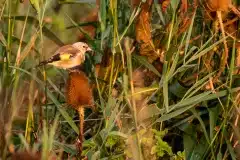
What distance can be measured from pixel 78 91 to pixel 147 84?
58 cm

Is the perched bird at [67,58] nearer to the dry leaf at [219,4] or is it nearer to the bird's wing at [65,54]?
the bird's wing at [65,54]

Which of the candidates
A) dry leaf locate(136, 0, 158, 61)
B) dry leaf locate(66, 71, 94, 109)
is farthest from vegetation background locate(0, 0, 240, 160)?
dry leaf locate(66, 71, 94, 109)

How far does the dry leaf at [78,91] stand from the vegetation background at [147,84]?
11 cm

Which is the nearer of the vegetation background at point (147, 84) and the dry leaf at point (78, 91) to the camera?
the dry leaf at point (78, 91)

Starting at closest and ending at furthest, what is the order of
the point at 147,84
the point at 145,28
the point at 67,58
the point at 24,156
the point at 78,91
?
the point at 24,156 < the point at 78,91 < the point at 67,58 < the point at 145,28 < the point at 147,84

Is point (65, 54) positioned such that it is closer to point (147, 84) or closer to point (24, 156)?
point (147, 84)

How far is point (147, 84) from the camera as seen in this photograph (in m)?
2.24

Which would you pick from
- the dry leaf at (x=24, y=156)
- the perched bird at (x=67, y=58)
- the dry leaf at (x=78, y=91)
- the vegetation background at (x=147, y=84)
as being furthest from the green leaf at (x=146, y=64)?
the dry leaf at (x=24, y=156)

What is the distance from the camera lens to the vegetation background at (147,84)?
6.31 ft

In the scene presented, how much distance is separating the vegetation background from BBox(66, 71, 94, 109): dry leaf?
109 millimetres

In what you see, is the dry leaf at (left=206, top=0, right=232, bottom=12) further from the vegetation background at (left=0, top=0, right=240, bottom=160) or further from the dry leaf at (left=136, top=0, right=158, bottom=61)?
the dry leaf at (left=136, top=0, right=158, bottom=61)

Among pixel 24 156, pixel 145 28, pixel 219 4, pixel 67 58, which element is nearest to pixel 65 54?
pixel 67 58

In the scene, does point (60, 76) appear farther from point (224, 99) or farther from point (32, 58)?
point (224, 99)

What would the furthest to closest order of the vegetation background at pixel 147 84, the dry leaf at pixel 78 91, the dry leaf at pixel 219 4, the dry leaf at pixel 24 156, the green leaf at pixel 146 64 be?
1. the green leaf at pixel 146 64
2. the dry leaf at pixel 219 4
3. the vegetation background at pixel 147 84
4. the dry leaf at pixel 78 91
5. the dry leaf at pixel 24 156
